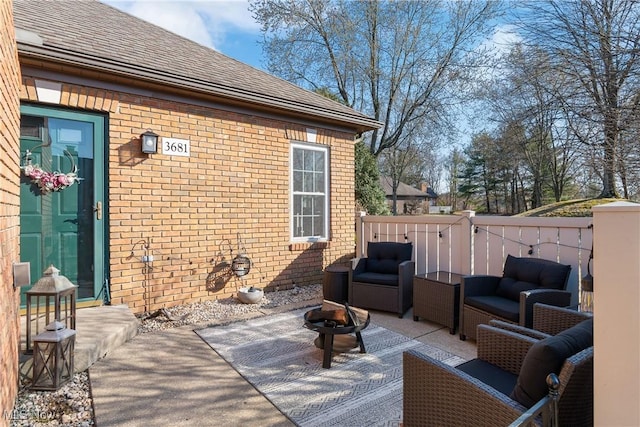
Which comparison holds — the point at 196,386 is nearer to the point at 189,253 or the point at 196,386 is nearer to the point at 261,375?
the point at 261,375

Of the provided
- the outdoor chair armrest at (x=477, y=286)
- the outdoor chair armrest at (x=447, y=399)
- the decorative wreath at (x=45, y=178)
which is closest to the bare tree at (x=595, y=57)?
the outdoor chair armrest at (x=477, y=286)

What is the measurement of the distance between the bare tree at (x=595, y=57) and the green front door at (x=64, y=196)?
711 cm

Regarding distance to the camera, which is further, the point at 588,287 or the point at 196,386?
the point at 588,287

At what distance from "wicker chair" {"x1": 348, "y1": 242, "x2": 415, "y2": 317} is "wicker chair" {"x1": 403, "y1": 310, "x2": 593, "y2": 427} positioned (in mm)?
2351

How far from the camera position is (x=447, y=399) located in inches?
75.9

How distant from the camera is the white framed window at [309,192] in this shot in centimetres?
648

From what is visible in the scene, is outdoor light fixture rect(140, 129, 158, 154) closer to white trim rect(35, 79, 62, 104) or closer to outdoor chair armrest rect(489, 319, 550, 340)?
white trim rect(35, 79, 62, 104)

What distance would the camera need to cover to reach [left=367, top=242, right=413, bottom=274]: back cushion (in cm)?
552

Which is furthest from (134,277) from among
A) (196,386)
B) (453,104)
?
(453,104)

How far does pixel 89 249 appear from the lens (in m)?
4.49

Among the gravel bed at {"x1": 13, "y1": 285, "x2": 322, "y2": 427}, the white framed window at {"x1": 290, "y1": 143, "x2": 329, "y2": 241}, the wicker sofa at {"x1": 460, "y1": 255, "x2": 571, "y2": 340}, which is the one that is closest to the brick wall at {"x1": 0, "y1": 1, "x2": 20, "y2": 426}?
the gravel bed at {"x1": 13, "y1": 285, "x2": 322, "y2": 427}

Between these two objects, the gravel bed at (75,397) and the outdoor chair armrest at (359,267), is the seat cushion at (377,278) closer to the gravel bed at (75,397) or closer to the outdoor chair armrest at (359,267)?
the outdoor chair armrest at (359,267)

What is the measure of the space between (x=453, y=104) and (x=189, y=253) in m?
13.7

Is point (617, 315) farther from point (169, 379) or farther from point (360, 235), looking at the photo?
point (360, 235)
